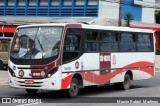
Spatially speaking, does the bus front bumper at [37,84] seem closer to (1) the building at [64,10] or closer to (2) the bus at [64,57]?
(2) the bus at [64,57]

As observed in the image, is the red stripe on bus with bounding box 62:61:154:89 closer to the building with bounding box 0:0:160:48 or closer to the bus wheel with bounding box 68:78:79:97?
the bus wheel with bounding box 68:78:79:97

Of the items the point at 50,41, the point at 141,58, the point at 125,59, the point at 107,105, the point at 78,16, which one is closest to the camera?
the point at 107,105

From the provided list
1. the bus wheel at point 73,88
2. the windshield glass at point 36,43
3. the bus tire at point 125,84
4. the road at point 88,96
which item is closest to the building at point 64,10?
the bus tire at point 125,84

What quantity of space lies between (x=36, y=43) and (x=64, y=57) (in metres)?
1.09

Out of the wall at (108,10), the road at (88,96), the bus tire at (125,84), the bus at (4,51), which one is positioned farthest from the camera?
the wall at (108,10)

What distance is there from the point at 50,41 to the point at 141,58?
6.45 m

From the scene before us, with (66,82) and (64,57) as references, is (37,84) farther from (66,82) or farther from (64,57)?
(64,57)

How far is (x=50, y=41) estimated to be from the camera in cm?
1547

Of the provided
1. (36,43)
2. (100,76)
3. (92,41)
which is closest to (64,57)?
(36,43)

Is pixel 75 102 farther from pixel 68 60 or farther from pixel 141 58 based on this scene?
pixel 141 58

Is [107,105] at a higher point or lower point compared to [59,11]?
lower

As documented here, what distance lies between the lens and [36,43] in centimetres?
1564

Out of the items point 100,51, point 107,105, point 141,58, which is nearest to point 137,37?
point 141,58

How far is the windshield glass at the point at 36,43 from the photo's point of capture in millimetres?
15312
